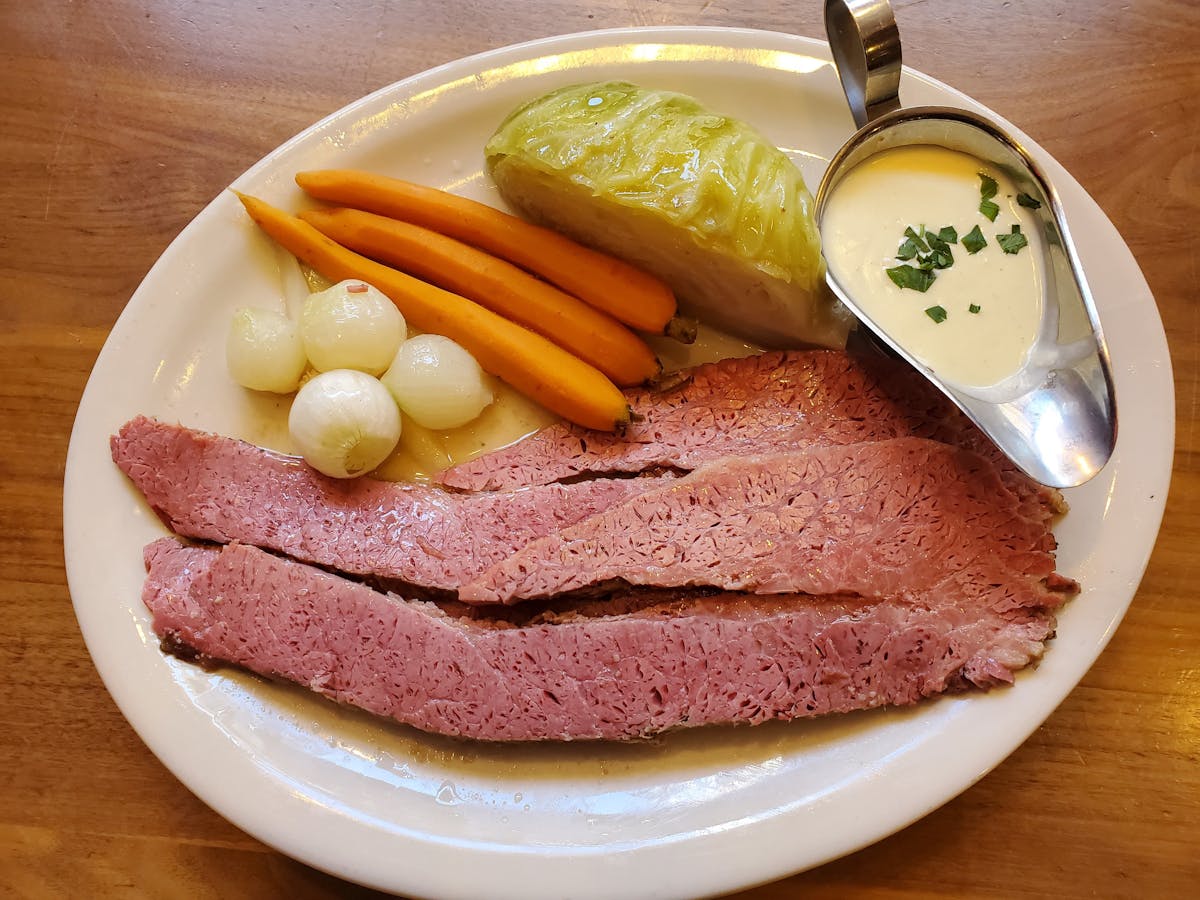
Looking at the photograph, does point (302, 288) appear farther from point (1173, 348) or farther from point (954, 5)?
point (1173, 348)

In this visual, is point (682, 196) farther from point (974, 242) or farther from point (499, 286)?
point (974, 242)

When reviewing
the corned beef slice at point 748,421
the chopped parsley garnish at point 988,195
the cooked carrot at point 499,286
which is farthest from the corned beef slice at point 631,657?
the chopped parsley garnish at point 988,195

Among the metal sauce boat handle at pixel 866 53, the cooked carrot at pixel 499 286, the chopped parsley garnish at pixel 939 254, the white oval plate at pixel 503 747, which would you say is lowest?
the white oval plate at pixel 503 747

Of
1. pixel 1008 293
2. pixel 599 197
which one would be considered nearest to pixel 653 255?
pixel 599 197

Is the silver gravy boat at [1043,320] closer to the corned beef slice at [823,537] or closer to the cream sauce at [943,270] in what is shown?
the cream sauce at [943,270]

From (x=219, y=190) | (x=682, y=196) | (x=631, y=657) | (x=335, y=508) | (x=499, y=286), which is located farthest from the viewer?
(x=219, y=190)

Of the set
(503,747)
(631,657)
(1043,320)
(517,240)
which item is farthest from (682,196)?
(503,747)
